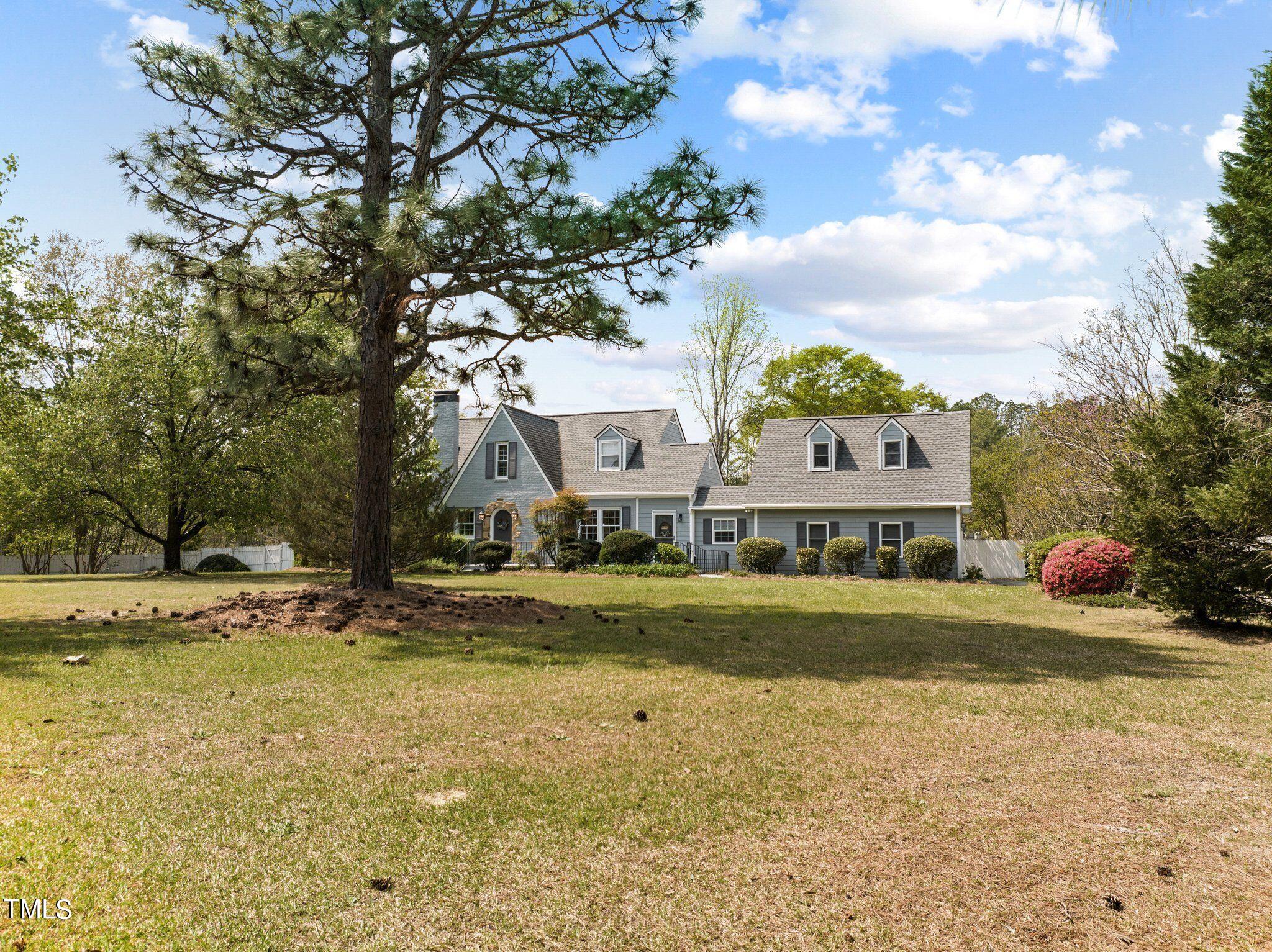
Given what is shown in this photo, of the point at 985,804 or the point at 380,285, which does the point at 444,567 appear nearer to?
the point at 380,285

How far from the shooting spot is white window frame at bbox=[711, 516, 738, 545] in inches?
1144

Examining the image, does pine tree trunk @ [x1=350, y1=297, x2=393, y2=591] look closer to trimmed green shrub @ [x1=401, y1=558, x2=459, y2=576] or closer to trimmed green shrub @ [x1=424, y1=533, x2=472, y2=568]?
trimmed green shrub @ [x1=401, y1=558, x2=459, y2=576]

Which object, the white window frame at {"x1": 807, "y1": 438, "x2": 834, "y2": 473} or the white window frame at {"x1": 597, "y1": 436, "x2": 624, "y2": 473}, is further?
the white window frame at {"x1": 597, "y1": 436, "x2": 624, "y2": 473}

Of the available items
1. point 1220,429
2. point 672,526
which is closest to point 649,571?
point 672,526

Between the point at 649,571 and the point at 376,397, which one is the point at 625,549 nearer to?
the point at 649,571

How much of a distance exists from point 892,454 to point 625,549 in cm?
1050

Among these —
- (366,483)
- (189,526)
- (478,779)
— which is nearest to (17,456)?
(189,526)

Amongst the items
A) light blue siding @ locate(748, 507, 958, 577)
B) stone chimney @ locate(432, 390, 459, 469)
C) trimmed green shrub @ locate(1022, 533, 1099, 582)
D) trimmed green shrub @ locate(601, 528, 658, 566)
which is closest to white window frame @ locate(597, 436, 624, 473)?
trimmed green shrub @ locate(601, 528, 658, 566)

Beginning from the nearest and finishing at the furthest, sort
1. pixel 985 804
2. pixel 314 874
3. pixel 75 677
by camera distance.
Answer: pixel 314 874 < pixel 985 804 < pixel 75 677

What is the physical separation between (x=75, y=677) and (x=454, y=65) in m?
10.6

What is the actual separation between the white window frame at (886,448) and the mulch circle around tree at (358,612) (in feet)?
59.6

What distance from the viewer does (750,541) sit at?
88.0 feet

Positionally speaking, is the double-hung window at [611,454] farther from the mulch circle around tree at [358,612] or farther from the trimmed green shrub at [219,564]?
the mulch circle around tree at [358,612]

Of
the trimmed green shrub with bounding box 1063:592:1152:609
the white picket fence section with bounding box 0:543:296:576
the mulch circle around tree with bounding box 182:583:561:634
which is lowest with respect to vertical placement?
the white picket fence section with bounding box 0:543:296:576
